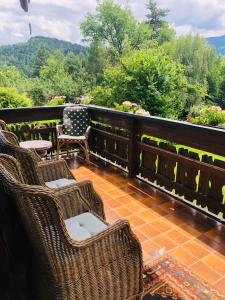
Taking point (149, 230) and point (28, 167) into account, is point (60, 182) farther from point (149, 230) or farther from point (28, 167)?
point (149, 230)

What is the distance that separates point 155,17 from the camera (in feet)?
86.8

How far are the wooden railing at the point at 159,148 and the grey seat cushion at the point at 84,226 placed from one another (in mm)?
1380

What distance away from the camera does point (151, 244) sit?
87.3 inches

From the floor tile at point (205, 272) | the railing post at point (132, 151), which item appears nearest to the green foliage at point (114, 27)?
the railing post at point (132, 151)

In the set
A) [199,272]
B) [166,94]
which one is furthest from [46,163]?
[166,94]

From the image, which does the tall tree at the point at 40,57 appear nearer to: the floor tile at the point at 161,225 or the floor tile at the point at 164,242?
the floor tile at the point at 161,225

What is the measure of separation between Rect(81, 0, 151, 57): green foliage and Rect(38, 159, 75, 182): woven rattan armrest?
21.6 m

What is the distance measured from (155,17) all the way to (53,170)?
93.6ft

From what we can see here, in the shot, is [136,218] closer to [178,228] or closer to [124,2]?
[178,228]

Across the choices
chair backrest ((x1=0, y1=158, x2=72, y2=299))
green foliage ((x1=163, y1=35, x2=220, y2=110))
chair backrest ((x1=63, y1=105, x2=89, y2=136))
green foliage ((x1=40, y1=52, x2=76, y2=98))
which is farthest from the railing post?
green foliage ((x1=163, y1=35, x2=220, y2=110))

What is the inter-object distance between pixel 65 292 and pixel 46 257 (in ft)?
0.71

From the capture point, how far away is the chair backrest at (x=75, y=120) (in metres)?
4.28

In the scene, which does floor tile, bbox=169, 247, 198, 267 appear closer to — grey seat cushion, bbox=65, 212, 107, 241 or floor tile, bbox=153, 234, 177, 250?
floor tile, bbox=153, 234, 177, 250

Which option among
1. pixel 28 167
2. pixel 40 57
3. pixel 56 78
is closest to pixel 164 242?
pixel 28 167
